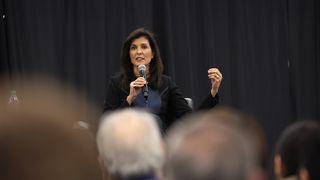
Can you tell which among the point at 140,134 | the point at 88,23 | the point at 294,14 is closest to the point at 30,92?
the point at 140,134

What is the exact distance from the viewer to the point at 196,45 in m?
6.05

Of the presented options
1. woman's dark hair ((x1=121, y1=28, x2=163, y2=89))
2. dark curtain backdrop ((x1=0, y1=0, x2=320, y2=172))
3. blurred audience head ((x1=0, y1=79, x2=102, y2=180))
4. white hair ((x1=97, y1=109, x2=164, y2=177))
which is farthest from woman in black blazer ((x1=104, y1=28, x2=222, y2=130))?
blurred audience head ((x1=0, y1=79, x2=102, y2=180))

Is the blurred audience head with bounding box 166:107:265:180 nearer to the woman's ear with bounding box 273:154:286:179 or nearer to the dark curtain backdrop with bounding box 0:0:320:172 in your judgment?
the woman's ear with bounding box 273:154:286:179

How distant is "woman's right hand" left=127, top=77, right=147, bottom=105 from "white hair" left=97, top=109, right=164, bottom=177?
73.6 inches

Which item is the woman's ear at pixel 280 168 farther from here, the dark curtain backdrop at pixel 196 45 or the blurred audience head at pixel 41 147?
the dark curtain backdrop at pixel 196 45

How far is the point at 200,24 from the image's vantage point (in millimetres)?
6051

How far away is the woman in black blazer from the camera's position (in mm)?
3821

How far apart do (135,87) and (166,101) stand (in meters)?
0.44

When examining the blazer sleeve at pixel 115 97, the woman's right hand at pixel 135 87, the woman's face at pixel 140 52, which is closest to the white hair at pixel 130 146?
the woman's right hand at pixel 135 87

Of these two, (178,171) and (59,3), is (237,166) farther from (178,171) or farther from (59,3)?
(59,3)

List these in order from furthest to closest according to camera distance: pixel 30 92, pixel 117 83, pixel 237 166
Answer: pixel 117 83 → pixel 30 92 → pixel 237 166

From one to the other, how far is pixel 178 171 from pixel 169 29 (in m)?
4.84

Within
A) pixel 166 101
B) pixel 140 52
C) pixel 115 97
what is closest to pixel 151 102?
pixel 166 101

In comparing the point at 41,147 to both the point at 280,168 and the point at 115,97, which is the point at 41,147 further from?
the point at 115,97
